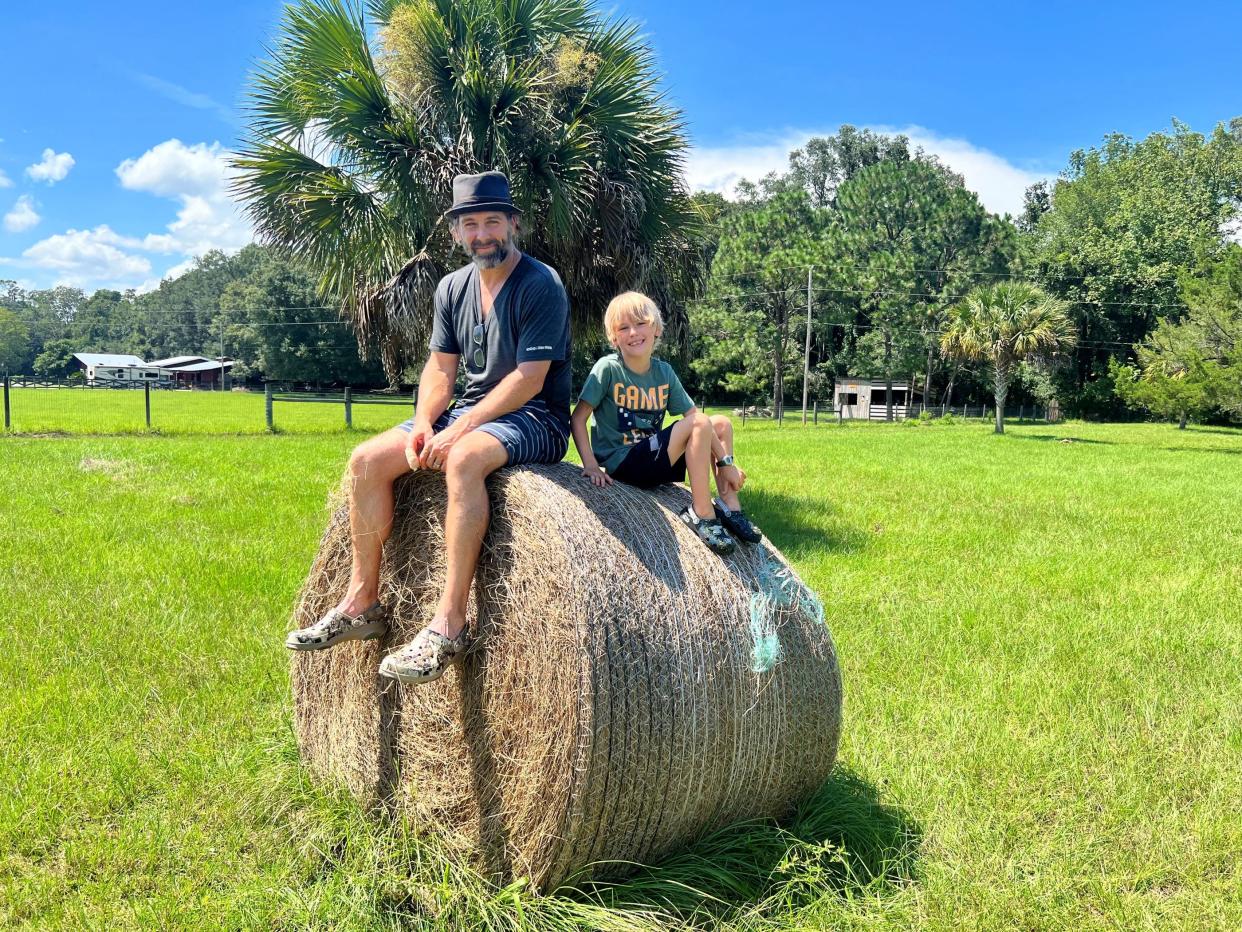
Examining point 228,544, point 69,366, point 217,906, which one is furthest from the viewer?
point 69,366

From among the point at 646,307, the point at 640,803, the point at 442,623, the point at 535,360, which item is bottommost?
the point at 640,803

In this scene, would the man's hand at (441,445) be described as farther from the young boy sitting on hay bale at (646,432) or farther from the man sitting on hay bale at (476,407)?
the young boy sitting on hay bale at (646,432)

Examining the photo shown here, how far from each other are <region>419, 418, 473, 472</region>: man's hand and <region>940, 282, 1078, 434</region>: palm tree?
33602 mm

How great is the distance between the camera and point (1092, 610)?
6918mm

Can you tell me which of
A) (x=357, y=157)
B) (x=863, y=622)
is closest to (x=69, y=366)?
(x=357, y=157)

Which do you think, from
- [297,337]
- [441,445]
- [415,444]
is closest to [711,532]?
[441,445]

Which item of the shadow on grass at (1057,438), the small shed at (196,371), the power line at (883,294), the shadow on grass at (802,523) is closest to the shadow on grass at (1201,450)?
the shadow on grass at (1057,438)

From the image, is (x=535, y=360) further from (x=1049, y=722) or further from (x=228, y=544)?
(x=228, y=544)

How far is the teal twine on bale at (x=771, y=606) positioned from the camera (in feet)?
11.1

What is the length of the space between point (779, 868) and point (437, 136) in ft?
30.6

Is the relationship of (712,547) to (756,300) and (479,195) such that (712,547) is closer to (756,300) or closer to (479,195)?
(479,195)

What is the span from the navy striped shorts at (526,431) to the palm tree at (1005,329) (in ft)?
109

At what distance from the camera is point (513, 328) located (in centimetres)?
371

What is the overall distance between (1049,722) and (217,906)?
13.5 feet
